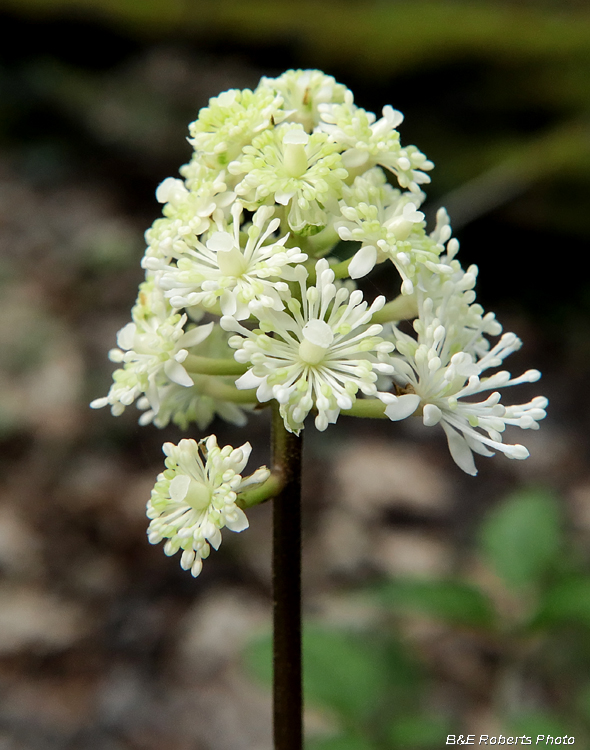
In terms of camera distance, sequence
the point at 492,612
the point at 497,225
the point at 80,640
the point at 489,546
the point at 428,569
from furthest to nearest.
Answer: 1. the point at 497,225
2. the point at 428,569
3. the point at 80,640
4. the point at 489,546
5. the point at 492,612

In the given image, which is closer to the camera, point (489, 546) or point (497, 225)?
point (489, 546)

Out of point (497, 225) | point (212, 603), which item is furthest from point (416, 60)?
point (212, 603)

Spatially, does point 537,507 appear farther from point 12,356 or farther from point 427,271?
point 12,356

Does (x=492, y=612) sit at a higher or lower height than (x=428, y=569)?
lower

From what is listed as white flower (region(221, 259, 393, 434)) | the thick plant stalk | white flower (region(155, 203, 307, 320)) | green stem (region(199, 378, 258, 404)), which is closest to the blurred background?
the thick plant stalk

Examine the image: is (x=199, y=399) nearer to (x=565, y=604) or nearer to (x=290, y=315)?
(x=290, y=315)

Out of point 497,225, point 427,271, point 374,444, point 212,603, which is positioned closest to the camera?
point 427,271

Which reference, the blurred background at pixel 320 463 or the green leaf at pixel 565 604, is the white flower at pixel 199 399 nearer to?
the blurred background at pixel 320 463

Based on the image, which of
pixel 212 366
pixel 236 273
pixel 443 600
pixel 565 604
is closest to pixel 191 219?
pixel 236 273
